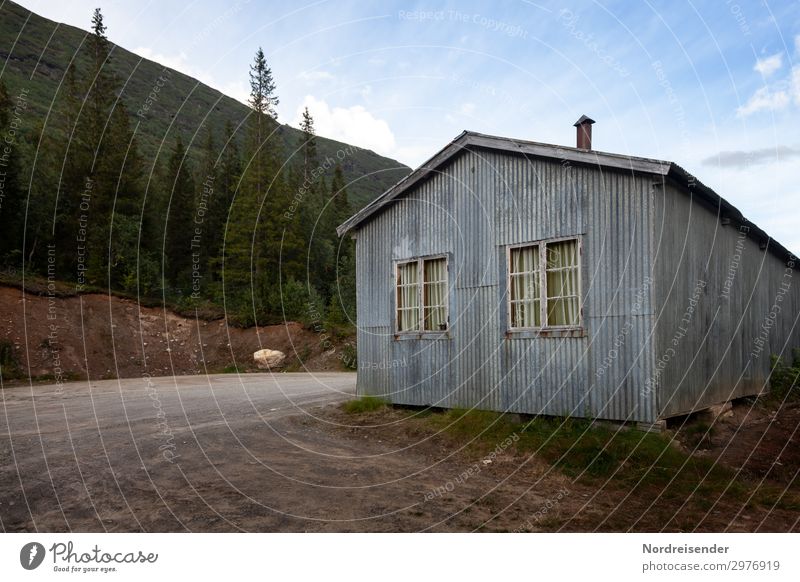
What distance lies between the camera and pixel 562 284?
1059cm

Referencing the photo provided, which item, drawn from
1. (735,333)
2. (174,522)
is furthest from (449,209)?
(174,522)

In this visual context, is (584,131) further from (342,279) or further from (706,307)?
(342,279)

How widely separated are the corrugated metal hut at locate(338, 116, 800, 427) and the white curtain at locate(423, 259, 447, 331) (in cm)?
3

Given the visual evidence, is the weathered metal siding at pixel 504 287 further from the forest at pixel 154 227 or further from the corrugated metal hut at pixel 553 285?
the forest at pixel 154 227

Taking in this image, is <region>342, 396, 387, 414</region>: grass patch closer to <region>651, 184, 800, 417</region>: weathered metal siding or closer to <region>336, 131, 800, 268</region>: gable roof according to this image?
<region>336, 131, 800, 268</region>: gable roof

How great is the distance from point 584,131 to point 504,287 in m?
3.81

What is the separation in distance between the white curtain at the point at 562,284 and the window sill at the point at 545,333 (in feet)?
0.39

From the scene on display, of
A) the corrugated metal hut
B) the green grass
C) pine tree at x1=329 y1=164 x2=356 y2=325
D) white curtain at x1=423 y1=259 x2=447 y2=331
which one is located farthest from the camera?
pine tree at x1=329 y1=164 x2=356 y2=325

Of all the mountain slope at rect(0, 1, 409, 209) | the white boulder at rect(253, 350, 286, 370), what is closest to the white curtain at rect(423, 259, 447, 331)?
the white boulder at rect(253, 350, 286, 370)

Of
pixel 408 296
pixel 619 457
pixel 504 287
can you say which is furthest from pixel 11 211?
pixel 619 457

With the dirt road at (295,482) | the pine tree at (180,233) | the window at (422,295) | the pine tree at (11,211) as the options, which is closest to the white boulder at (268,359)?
the pine tree at (11,211)

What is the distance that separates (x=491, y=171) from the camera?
38.5ft

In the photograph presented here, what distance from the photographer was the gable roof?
9492 mm

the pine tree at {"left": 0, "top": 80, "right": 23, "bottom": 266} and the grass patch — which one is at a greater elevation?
the pine tree at {"left": 0, "top": 80, "right": 23, "bottom": 266}
